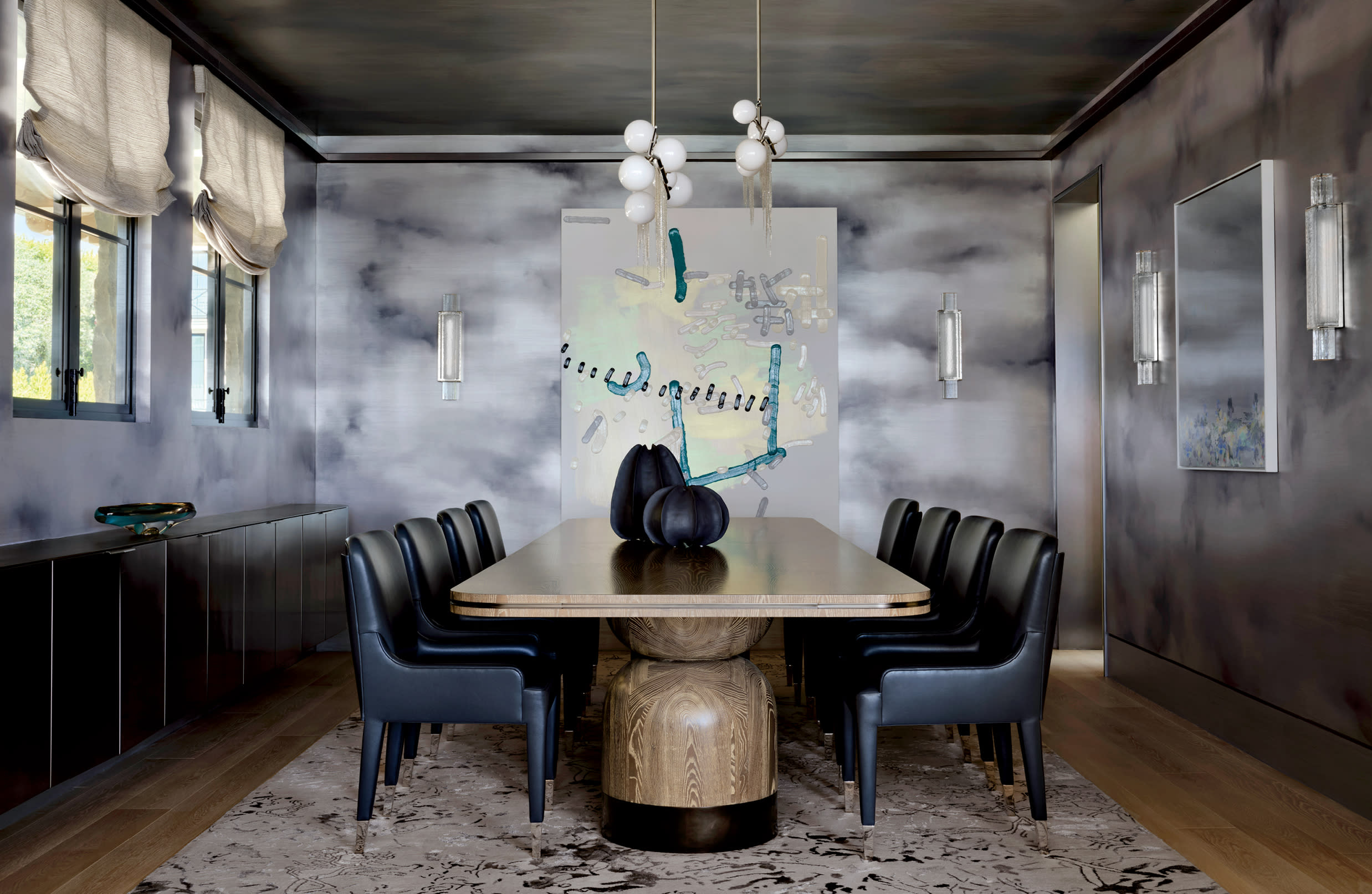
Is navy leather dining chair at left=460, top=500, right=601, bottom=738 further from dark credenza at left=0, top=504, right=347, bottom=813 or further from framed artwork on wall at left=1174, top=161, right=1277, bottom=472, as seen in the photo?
framed artwork on wall at left=1174, top=161, right=1277, bottom=472

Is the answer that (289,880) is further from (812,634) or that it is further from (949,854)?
(812,634)

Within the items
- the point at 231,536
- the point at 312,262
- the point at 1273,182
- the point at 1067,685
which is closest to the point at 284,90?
the point at 312,262

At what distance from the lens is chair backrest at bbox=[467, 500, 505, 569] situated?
4.44 meters

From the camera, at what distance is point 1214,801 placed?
345 centimetres

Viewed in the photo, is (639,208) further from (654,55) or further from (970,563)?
(970,563)

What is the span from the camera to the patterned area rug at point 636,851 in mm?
2752

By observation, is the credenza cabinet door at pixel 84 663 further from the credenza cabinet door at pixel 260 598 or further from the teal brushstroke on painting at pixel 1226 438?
the teal brushstroke on painting at pixel 1226 438

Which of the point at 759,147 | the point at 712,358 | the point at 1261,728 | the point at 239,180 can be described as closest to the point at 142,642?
the point at 239,180

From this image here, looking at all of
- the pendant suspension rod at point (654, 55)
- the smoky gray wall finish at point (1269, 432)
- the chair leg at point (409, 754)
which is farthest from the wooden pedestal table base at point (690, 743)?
the smoky gray wall finish at point (1269, 432)

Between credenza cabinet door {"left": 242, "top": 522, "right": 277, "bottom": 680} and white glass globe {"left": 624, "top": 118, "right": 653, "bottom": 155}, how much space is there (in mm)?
2403

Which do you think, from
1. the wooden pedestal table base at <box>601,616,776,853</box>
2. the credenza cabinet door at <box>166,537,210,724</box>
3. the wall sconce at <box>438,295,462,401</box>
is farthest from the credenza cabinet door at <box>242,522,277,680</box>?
the wooden pedestal table base at <box>601,616,776,853</box>

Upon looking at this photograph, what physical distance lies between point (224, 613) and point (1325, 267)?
4.31 m

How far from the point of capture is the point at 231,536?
13.9 feet

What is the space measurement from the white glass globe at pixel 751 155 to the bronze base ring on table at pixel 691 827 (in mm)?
2071
